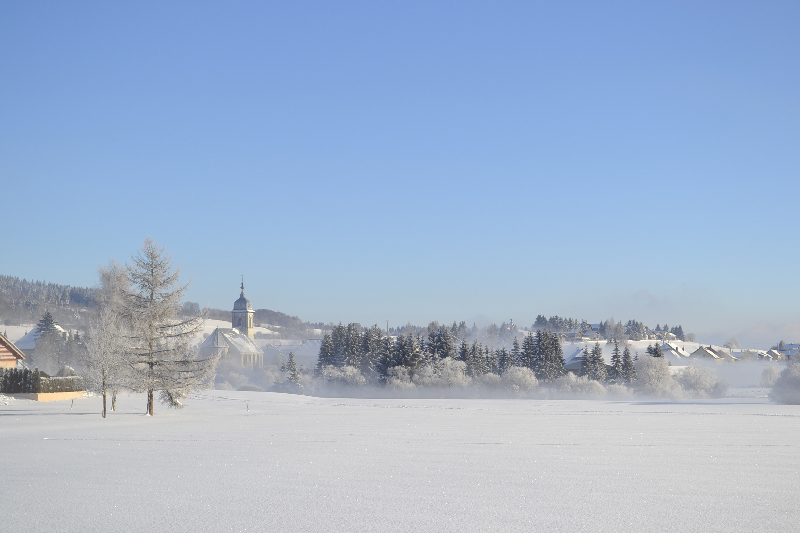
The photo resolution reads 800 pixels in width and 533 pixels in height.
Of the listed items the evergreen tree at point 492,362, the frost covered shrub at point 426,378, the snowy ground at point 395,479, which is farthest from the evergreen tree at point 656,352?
the snowy ground at point 395,479

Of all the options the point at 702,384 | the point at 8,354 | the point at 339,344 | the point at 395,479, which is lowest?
the point at 702,384

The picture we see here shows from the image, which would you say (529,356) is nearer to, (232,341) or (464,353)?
(464,353)

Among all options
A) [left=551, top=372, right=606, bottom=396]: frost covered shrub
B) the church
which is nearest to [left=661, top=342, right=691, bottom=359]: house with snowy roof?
[left=551, top=372, right=606, bottom=396]: frost covered shrub

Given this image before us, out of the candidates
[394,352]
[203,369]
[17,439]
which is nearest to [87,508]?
[17,439]

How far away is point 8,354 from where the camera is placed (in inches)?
1858

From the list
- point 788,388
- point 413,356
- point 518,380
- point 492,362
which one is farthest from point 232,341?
point 788,388

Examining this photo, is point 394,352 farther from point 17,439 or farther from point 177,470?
point 177,470

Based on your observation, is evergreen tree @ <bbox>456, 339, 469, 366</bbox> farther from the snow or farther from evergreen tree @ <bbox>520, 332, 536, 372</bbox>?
the snow

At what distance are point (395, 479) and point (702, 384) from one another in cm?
7325

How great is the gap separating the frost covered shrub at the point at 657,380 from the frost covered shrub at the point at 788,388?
16871 mm

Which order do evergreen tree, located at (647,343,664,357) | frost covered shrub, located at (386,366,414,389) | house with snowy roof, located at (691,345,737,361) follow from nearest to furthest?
frost covered shrub, located at (386,366,414,389) → evergreen tree, located at (647,343,664,357) → house with snowy roof, located at (691,345,737,361)

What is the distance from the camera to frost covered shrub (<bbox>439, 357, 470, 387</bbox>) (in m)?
77.1

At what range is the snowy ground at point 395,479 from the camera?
9.97 m

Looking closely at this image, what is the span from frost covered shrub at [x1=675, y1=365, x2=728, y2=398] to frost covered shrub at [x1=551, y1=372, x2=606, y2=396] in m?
10.3
